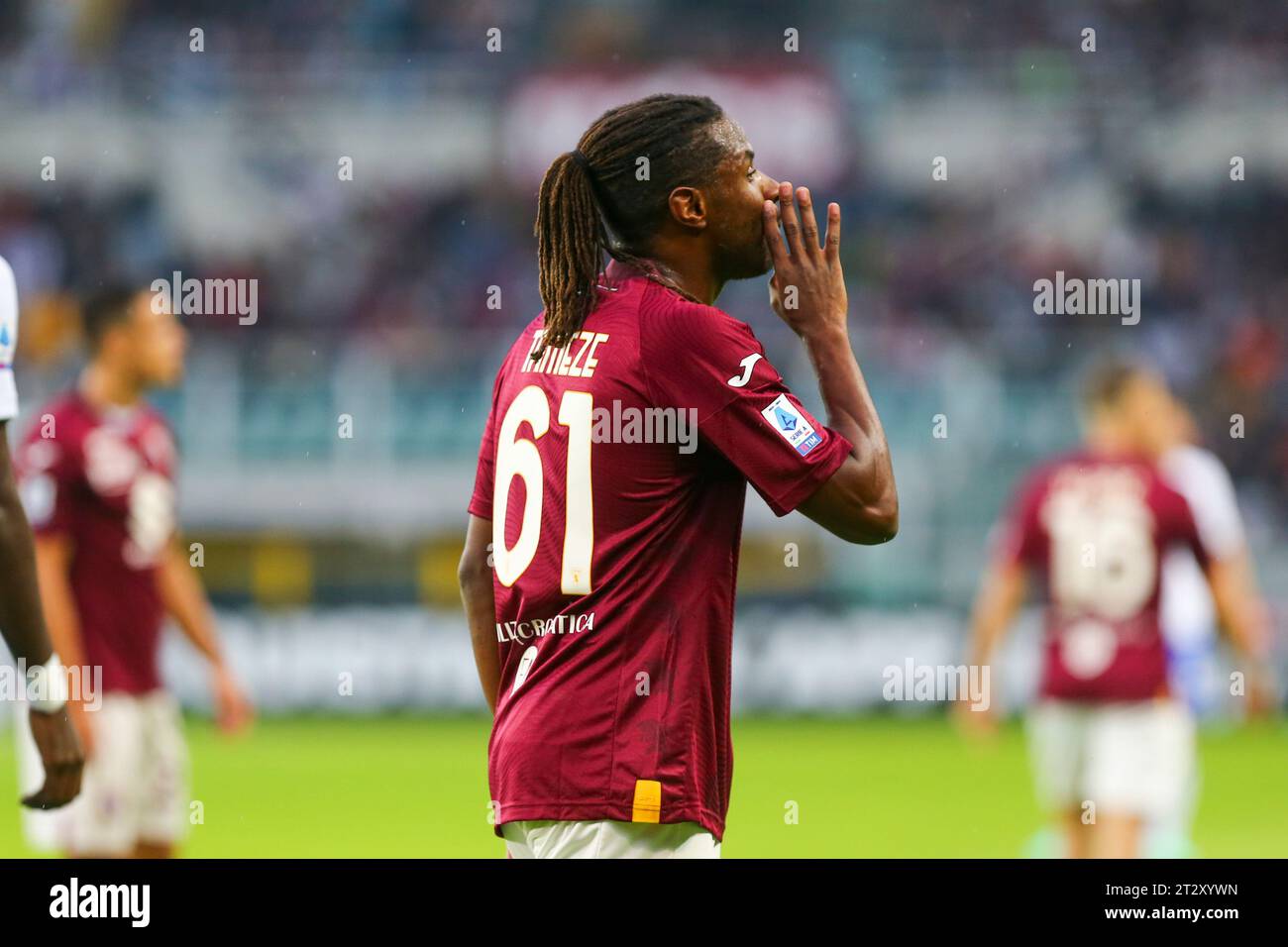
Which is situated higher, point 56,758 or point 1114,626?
point 56,758

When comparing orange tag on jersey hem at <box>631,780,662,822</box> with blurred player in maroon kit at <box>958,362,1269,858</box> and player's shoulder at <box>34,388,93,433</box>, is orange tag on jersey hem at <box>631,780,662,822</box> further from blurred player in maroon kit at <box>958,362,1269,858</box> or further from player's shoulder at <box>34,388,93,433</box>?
player's shoulder at <box>34,388,93,433</box>

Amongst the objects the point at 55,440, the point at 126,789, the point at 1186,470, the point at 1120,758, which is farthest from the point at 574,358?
the point at 1186,470

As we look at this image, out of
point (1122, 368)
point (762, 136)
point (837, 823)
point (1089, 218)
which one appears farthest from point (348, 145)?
point (1122, 368)

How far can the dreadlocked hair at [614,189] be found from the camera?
133 inches

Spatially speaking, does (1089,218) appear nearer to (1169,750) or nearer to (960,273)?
(960,273)

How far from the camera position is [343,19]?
21453 millimetres

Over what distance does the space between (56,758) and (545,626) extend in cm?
104

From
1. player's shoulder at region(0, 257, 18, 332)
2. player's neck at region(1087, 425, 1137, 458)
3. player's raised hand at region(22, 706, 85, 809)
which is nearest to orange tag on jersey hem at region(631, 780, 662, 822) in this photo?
player's raised hand at region(22, 706, 85, 809)

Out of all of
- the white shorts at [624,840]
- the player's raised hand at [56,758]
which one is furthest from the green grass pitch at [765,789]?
the white shorts at [624,840]

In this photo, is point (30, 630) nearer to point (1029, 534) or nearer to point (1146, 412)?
point (1029, 534)

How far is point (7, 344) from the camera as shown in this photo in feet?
12.3

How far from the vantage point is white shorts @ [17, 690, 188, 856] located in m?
6.88

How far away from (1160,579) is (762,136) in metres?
14.0

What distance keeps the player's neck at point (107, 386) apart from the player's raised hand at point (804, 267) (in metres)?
4.72
